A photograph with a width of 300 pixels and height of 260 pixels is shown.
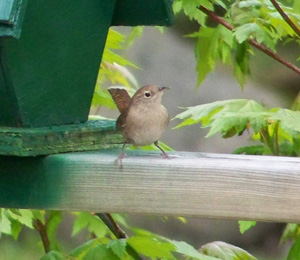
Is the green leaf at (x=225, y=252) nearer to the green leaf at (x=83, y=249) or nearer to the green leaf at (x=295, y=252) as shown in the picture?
the green leaf at (x=295, y=252)

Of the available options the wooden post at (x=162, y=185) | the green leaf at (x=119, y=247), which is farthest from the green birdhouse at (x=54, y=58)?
the green leaf at (x=119, y=247)

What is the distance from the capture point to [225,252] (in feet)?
8.00

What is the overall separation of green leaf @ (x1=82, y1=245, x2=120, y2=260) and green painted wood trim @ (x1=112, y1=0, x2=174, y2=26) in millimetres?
714

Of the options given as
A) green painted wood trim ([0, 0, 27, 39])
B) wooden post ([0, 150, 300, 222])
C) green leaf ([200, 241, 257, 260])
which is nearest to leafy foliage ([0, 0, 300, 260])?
green leaf ([200, 241, 257, 260])

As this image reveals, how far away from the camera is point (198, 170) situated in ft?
5.69

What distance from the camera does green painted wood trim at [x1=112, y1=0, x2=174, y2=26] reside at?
2197 millimetres

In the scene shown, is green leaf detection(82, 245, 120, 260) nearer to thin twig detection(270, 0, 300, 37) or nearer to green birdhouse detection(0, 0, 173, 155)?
green birdhouse detection(0, 0, 173, 155)

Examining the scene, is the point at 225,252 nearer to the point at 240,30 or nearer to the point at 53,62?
the point at 240,30

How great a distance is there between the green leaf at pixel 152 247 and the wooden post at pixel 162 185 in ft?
0.96

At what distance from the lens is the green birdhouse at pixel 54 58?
6.32 feet

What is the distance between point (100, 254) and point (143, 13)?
770 mm

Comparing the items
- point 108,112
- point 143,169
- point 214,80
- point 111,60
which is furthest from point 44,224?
point 214,80

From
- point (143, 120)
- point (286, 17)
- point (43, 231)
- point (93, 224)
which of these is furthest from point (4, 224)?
point (286, 17)

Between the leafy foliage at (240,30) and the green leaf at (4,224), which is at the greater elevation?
the leafy foliage at (240,30)
